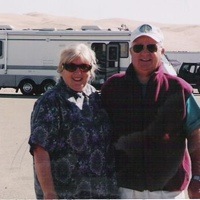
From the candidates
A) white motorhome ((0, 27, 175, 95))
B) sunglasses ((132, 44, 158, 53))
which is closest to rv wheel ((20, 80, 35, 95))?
white motorhome ((0, 27, 175, 95))

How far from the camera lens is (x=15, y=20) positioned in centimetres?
8350

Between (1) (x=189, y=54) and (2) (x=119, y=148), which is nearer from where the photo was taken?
(2) (x=119, y=148)

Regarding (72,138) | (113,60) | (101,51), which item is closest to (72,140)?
(72,138)

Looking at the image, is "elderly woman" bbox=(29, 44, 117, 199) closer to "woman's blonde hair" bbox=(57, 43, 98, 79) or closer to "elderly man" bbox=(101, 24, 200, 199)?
"woman's blonde hair" bbox=(57, 43, 98, 79)

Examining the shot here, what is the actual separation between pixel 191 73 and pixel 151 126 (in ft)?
69.9

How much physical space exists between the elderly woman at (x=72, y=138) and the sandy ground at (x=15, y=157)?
3185 mm

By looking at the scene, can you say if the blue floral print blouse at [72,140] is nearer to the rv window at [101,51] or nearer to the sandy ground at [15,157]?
the sandy ground at [15,157]

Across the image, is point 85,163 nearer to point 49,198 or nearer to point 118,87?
point 49,198

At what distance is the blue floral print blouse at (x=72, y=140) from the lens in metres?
3.03

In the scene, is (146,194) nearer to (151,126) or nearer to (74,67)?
(151,126)

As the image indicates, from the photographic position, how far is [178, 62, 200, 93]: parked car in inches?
938

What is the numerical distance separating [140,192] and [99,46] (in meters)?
17.6

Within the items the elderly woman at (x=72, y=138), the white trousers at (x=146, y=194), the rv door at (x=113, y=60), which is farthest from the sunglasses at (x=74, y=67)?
the rv door at (x=113, y=60)

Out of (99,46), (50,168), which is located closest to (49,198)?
(50,168)
